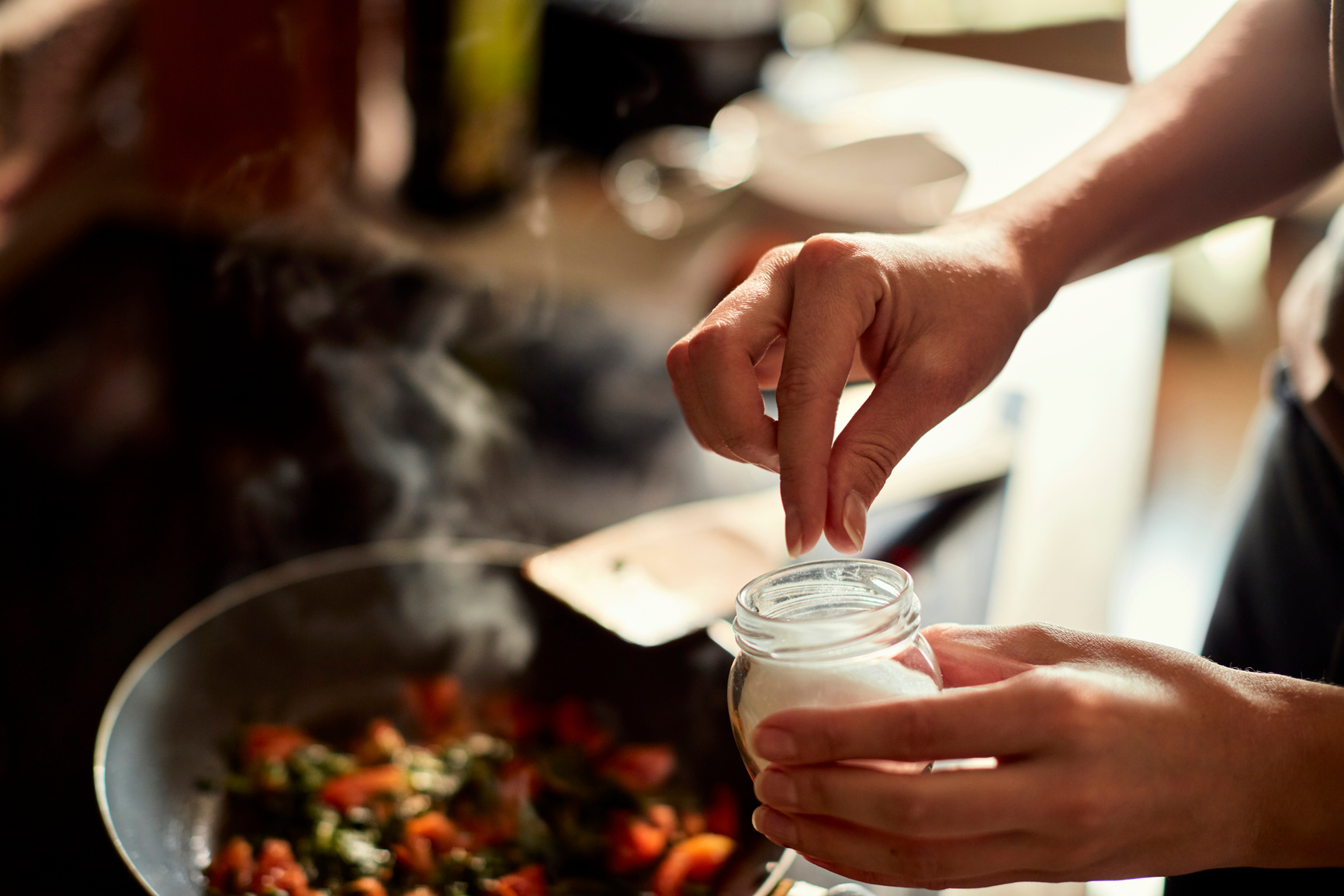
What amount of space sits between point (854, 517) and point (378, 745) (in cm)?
57

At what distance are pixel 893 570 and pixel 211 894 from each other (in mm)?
566

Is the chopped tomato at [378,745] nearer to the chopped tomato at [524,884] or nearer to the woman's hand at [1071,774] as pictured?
the chopped tomato at [524,884]

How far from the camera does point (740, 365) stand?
0.65 m

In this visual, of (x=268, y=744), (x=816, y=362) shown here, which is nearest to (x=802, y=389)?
(x=816, y=362)

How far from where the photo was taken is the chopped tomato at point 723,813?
2.72 feet

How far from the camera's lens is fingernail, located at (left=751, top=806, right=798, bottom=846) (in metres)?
0.56

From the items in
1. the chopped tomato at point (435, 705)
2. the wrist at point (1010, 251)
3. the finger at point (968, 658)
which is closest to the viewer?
the finger at point (968, 658)

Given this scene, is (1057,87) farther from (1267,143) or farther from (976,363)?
(976,363)

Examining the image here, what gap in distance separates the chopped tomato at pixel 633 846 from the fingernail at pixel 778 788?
32 centimetres

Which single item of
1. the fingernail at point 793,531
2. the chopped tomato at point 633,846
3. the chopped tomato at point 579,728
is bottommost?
the chopped tomato at point 633,846

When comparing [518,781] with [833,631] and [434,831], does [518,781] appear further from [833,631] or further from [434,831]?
[833,631]

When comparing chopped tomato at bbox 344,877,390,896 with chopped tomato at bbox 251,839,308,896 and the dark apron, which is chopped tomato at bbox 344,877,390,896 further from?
the dark apron

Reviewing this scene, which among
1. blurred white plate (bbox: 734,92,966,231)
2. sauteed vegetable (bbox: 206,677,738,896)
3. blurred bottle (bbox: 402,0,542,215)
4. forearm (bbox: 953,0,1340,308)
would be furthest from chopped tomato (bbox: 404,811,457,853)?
blurred bottle (bbox: 402,0,542,215)

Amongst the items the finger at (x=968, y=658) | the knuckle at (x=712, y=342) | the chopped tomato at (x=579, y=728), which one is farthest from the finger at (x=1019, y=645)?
the chopped tomato at (x=579, y=728)
